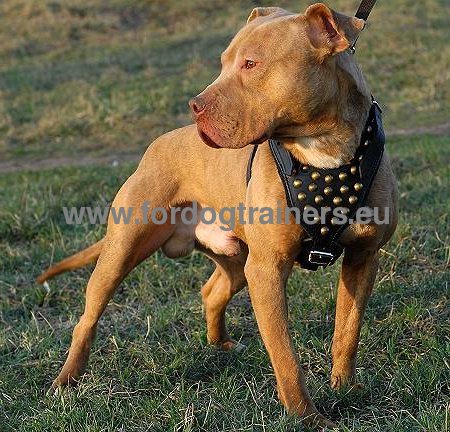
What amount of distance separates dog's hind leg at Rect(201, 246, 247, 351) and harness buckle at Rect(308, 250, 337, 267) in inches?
35.4

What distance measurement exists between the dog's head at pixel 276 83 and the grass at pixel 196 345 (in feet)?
4.08

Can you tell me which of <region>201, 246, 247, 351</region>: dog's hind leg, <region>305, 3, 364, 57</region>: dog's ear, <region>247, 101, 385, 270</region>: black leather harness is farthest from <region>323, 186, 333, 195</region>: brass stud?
<region>201, 246, 247, 351</region>: dog's hind leg

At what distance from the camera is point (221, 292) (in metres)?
5.05

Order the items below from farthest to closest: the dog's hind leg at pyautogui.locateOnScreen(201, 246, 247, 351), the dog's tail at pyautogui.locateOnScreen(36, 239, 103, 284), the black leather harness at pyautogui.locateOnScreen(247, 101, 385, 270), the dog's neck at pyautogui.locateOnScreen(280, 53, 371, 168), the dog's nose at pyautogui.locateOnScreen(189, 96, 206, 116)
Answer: the dog's tail at pyautogui.locateOnScreen(36, 239, 103, 284)
the dog's hind leg at pyautogui.locateOnScreen(201, 246, 247, 351)
the black leather harness at pyautogui.locateOnScreen(247, 101, 385, 270)
the dog's neck at pyautogui.locateOnScreen(280, 53, 371, 168)
the dog's nose at pyautogui.locateOnScreen(189, 96, 206, 116)

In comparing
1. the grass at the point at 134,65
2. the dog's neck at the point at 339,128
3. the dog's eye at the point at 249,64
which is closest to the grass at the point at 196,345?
the dog's neck at the point at 339,128

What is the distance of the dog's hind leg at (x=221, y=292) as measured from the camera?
4.95 meters

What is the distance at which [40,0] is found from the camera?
20844 millimetres

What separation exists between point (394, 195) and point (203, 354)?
A: 1391 millimetres

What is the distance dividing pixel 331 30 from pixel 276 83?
32cm

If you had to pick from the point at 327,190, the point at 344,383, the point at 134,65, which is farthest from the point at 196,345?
the point at 134,65

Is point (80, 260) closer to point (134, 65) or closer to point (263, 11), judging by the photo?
point (263, 11)

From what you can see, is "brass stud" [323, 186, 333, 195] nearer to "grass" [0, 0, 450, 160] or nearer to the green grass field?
the green grass field

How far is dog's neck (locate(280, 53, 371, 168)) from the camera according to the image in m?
3.71

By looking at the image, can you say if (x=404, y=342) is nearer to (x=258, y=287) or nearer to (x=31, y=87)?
(x=258, y=287)
